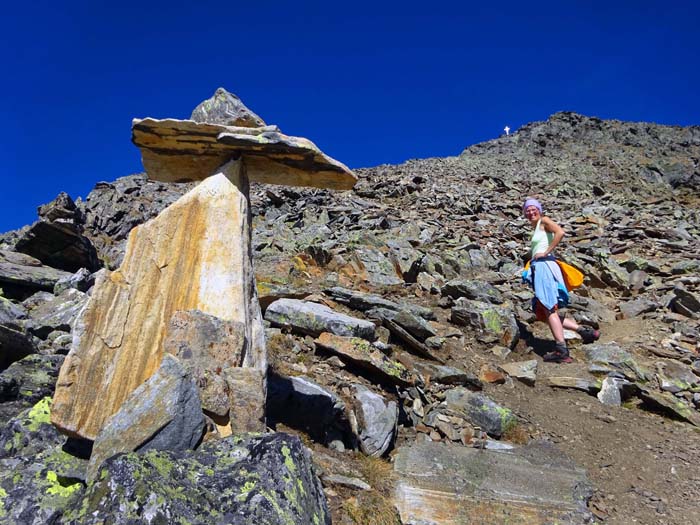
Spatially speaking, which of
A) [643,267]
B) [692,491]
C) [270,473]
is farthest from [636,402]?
[643,267]

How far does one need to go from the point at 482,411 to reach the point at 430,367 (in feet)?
4.04

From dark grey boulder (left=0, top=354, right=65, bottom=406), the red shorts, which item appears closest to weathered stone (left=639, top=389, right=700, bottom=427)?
the red shorts

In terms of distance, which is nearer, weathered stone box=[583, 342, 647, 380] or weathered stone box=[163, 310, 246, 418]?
weathered stone box=[163, 310, 246, 418]

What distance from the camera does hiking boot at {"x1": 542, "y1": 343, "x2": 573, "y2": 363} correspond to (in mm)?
8414

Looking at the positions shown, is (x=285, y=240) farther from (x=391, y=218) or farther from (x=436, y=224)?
(x=436, y=224)

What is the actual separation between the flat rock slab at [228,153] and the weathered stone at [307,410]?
268 centimetres

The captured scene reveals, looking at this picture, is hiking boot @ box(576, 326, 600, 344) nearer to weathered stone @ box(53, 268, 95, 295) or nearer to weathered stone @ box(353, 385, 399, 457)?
weathered stone @ box(353, 385, 399, 457)

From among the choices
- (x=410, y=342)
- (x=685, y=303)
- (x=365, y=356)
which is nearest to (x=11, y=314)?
(x=365, y=356)

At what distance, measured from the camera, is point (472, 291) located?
10609 mm

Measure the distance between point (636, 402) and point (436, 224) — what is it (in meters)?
11.4

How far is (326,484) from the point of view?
170 inches

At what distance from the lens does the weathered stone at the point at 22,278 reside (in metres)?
8.84

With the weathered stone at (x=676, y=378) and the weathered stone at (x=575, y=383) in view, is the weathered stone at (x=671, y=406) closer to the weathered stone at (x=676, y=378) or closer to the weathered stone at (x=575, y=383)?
the weathered stone at (x=676, y=378)

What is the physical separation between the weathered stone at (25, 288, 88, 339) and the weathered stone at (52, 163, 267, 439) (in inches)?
114
